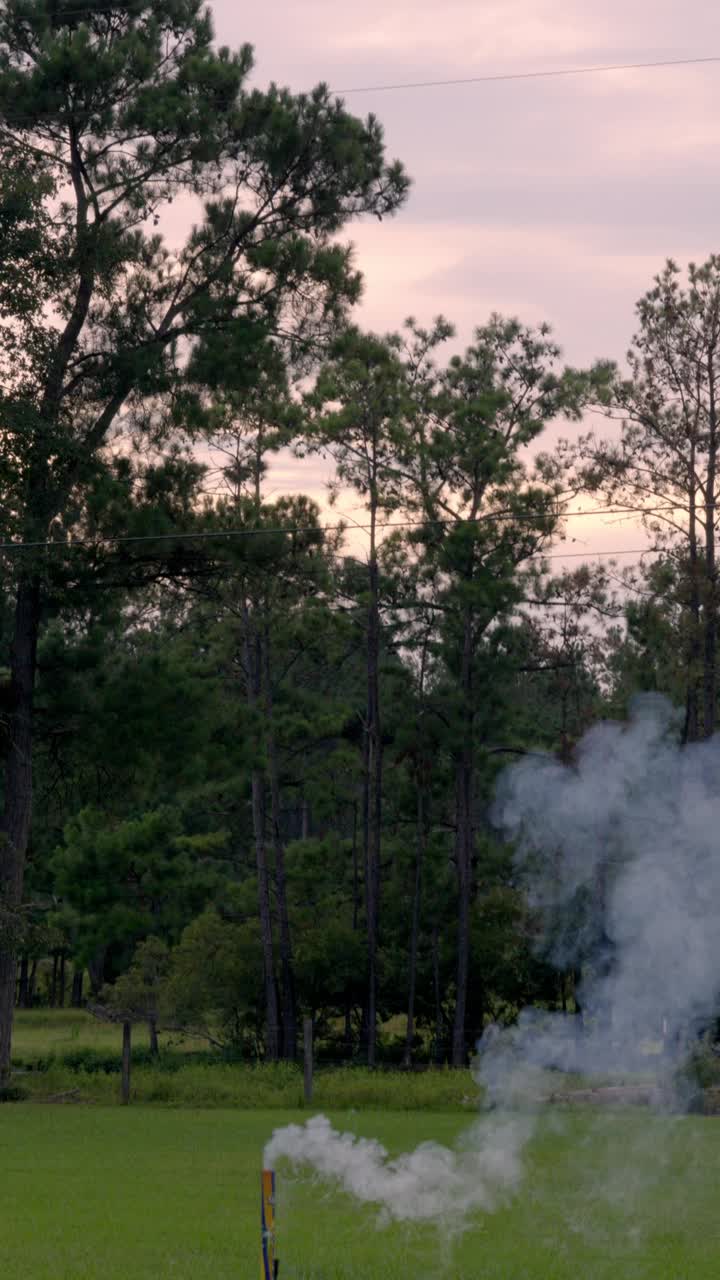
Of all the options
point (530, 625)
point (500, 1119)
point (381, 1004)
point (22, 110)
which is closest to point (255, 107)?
point (22, 110)

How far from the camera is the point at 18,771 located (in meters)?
25.8

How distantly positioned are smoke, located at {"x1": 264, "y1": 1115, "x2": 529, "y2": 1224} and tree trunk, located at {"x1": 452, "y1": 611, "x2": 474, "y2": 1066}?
1402 cm

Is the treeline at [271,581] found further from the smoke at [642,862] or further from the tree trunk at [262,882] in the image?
the smoke at [642,862]

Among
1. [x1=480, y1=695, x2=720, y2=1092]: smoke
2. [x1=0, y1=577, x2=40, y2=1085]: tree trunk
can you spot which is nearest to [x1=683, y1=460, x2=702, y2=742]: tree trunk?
[x1=0, y1=577, x2=40, y2=1085]: tree trunk

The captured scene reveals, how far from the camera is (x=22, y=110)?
991 inches

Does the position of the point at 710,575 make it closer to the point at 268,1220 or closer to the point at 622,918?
the point at 622,918

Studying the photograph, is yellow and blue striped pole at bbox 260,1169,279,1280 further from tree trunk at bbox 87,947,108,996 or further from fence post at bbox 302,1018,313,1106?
tree trunk at bbox 87,947,108,996

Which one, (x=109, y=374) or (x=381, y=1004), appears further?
(x=381, y=1004)

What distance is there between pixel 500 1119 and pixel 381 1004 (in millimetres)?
13644

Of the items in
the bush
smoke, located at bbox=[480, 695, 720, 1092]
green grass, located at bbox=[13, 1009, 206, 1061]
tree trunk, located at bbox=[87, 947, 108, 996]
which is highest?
smoke, located at bbox=[480, 695, 720, 1092]

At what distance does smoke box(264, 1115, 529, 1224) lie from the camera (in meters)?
14.5

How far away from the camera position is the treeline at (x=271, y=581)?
2547 cm

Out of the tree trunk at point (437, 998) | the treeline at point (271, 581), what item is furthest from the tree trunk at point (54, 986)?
the tree trunk at point (437, 998)

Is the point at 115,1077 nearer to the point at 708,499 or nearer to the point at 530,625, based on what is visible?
the point at 530,625
